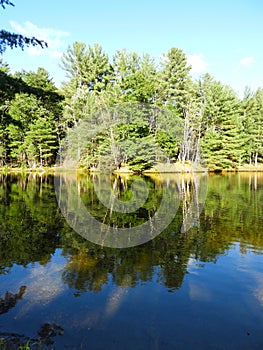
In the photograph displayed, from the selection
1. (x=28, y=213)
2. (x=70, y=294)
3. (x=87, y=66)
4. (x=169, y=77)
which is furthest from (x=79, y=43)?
(x=70, y=294)

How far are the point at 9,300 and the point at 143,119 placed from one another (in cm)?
3624

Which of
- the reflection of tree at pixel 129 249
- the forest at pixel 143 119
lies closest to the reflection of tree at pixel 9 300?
the reflection of tree at pixel 129 249

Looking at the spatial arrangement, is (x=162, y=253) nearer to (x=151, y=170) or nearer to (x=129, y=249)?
(x=129, y=249)

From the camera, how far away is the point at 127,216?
1320 cm

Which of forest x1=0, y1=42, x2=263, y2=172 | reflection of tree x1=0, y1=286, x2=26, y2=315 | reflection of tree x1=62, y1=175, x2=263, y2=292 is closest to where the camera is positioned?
reflection of tree x1=0, y1=286, x2=26, y2=315

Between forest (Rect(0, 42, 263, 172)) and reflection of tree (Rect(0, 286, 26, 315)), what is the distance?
3250 cm

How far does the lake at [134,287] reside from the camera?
177 inches

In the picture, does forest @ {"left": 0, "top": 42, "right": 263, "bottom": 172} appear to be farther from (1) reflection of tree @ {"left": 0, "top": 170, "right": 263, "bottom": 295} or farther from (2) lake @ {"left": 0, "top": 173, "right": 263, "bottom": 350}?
(2) lake @ {"left": 0, "top": 173, "right": 263, "bottom": 350}

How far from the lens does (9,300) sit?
18.3ft

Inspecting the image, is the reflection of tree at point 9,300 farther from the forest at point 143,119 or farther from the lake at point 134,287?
the forest at point 143,119

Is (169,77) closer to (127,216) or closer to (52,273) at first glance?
(127,216)

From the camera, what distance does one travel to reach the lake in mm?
4496

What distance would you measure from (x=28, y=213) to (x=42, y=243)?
470 centimetres

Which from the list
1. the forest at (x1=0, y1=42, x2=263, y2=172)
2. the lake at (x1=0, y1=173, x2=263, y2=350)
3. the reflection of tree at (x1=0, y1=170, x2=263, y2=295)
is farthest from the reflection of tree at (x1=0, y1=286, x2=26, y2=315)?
the forest at (x1=0, y1=42, x2=263, y2=172)
